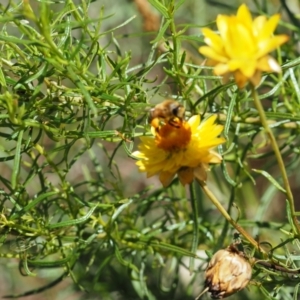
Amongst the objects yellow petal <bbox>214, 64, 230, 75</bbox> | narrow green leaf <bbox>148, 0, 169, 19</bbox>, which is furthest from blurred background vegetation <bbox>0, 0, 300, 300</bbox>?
yellow petal <bbox>214, 64, 230, 75</bbox>

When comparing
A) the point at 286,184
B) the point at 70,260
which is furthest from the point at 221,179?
the point at 286,184

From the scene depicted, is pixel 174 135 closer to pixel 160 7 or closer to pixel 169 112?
pixel 169 112

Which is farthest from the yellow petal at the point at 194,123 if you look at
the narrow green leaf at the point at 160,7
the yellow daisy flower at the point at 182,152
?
the narrow green leaf at the point at 160,7

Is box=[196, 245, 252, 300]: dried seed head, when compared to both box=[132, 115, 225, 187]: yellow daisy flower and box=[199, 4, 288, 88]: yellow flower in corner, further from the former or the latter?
box=[199, 4, 288, 88]: yellow flower in corner

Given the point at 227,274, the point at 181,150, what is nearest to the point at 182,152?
the point at 181,150

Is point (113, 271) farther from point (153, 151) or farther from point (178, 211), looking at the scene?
point (153, 151)

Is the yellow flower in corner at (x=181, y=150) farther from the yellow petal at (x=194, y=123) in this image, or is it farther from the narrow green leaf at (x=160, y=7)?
the narrow green leaf at (x=160, y=7)
